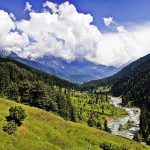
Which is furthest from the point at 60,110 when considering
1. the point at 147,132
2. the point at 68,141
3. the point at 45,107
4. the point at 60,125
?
the point at 68,141

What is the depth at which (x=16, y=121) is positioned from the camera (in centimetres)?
10162

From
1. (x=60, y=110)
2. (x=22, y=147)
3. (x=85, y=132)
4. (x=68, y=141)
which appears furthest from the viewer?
(x=60, y=110)

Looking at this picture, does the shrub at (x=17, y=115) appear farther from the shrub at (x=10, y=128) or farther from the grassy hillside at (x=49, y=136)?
the shrub at (x=10, y=128)

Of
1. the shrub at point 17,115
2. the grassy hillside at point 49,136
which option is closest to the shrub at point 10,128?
the grassy hillside at point 49,136

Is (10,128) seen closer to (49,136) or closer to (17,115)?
(17,115)

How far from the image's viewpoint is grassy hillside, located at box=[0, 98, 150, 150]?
9138 cm

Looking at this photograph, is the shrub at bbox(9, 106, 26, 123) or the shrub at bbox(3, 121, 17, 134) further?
the shrub at bbox(9, 106, 26, 123)

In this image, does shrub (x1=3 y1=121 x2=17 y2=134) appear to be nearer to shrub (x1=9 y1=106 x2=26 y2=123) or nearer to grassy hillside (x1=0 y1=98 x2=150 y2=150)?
grassy hillside (x1=0 y1=98 x2=150 y2=150)

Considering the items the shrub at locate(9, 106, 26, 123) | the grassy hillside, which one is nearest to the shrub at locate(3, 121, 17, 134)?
the grassy hillside

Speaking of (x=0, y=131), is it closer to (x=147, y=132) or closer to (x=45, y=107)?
(x=45, y=107)

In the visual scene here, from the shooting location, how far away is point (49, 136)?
98938 millimetres

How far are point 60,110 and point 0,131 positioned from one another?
263ft

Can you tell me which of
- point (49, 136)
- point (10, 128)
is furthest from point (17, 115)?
point (49, 136)

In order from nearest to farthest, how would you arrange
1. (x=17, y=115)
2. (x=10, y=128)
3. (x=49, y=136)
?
(x=10, y=128) < (x=49, y=136) < (x=17, y=115)
